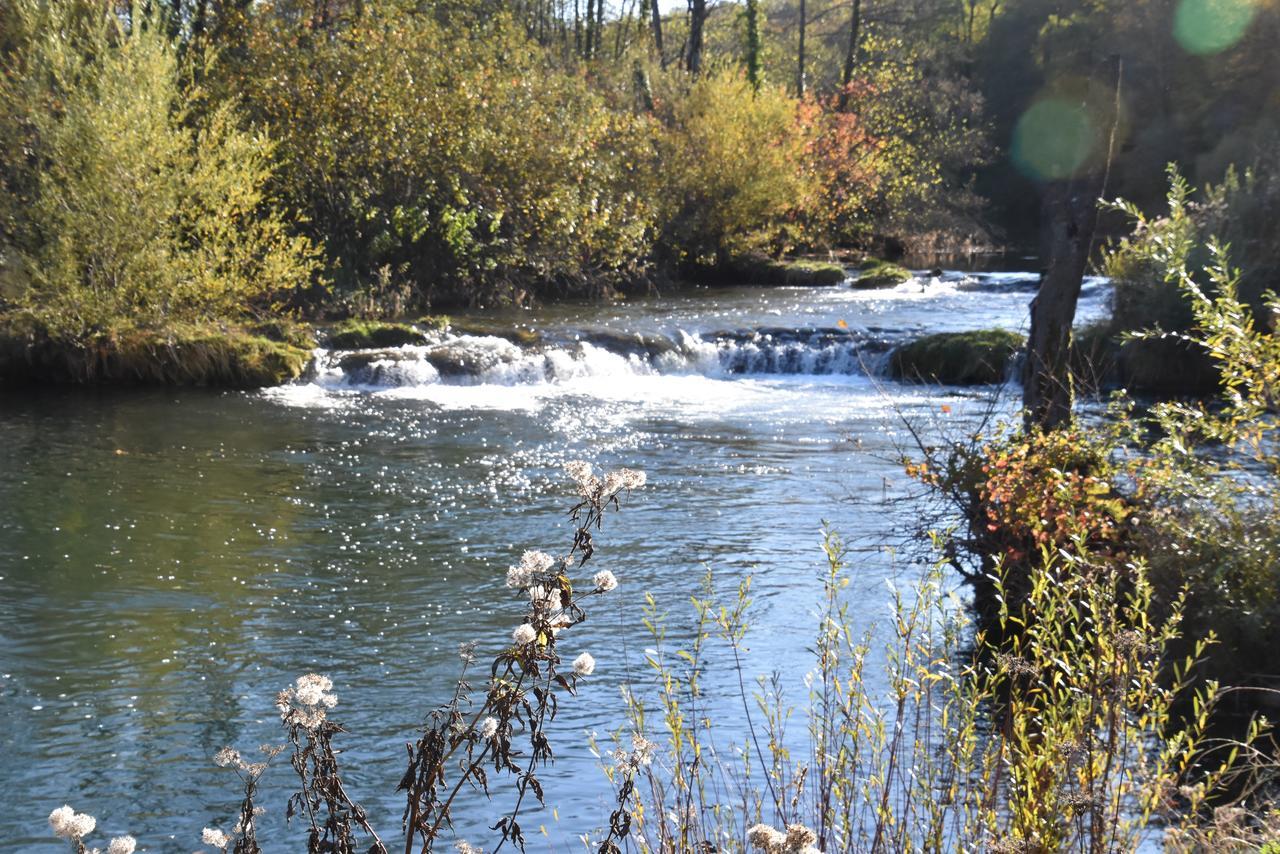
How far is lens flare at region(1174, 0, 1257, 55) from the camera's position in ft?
116

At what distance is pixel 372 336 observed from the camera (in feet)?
62.8

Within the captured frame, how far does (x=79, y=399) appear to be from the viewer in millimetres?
15797

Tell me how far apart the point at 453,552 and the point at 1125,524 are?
475cm

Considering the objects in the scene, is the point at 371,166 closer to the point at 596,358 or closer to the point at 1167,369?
the point at 596,358

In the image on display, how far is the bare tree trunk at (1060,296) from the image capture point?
7.46 meters

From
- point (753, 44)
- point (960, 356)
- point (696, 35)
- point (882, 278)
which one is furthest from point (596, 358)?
point (753, 44)

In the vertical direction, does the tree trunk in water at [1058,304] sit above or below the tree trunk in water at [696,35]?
below

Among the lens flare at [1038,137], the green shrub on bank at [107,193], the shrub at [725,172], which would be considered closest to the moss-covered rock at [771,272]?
the shrub at [725,172]

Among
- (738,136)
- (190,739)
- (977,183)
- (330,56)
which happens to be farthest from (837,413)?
(977,183)

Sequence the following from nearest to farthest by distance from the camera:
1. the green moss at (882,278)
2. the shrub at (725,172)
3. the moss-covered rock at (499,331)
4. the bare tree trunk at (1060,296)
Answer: the bare tree trunk at (1060,296)
the moss-covered rock at (499,331)
the green moss at (882,278)
the shrub at (725,172)

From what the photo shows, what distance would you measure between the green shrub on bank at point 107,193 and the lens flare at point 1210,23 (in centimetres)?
2866

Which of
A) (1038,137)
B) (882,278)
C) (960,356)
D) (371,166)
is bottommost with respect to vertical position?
(960,356)

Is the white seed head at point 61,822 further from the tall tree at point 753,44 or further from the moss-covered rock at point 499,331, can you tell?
the tall tree at point 753,44

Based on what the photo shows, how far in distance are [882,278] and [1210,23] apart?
52.6 feet
